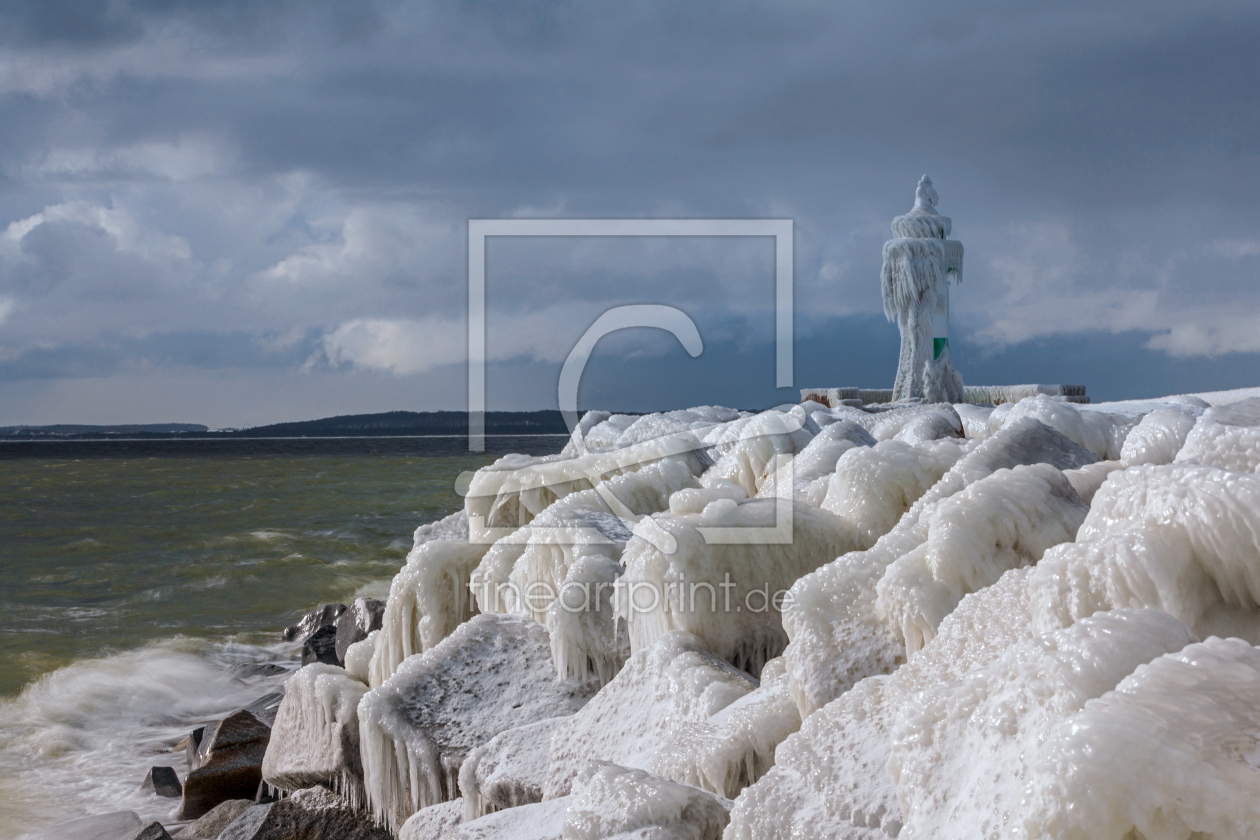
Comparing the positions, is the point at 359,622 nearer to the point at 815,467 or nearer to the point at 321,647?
the point at 321,647

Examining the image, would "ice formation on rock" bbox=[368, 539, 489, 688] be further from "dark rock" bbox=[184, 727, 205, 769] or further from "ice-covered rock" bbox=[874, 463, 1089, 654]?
"ice-covered rock" bbox=[874, 463, 1089, 654]

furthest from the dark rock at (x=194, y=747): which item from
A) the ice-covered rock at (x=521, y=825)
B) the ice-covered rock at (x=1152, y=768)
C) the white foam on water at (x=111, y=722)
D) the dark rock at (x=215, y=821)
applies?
the ice-covered rock at (x=1152, y=768)

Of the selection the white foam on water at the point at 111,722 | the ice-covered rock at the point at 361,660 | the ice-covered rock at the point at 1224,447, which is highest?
the ice-covered rock at the point at 1224,447

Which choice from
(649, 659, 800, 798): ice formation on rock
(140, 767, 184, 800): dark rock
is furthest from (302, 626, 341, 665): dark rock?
(649, 659, 800, 798): ice formation on rock

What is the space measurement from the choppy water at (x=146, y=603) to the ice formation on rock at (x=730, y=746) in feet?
17.1

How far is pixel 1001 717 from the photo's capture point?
→ 5.84 ft

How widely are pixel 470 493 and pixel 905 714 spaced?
5.21 meters

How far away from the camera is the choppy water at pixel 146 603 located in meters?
8.25

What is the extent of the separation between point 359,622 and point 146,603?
356 inches

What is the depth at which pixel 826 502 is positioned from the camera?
4578 millimetres

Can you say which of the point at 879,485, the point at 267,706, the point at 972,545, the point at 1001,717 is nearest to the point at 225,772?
the point at 267,706

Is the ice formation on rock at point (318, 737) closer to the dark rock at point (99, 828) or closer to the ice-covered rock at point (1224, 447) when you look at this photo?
the dark rock at point (99, 828)

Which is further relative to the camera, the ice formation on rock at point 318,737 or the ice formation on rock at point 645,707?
the ice formation on rock at point 318,737

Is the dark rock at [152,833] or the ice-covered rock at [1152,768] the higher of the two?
the ice-covered rock at [1152,768]
